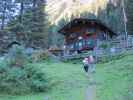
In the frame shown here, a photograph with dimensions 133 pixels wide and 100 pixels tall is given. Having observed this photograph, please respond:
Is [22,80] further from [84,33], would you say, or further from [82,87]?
[84,33]

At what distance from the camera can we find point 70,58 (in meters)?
46.3

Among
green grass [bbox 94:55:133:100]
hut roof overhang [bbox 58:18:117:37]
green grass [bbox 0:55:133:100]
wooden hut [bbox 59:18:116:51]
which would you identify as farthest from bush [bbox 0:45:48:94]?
hut roof overhang [bbox 58:18:117:37]

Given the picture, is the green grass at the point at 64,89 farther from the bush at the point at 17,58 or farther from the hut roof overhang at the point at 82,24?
the hut roof overhang at the point at 82,24

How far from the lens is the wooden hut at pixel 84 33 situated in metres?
57.2

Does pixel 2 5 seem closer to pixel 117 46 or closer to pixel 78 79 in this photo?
pixel 117 46

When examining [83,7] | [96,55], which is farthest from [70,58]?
[83,7]

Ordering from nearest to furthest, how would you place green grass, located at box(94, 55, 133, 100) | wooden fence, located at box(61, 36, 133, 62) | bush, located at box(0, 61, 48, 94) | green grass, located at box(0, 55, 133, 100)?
green grass, located at box(94, 55, 133, 100) → green grass, located at box(0, 55, 133, 100) → bush, located at box(0, 61, 48, 94) → wooden fence, located at box(61, 36, 133, 62)

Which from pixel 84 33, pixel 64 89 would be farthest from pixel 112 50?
pixel 64 89

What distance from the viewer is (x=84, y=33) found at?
192 feet

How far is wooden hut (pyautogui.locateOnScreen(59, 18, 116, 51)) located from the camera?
57219 mm

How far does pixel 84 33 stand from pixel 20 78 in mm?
37138

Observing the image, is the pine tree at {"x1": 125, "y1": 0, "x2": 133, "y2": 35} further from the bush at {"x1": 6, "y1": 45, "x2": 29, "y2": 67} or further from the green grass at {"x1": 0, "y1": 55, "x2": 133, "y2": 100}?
the bush at {"x1": 6, "y1": 45, "x2": 29, "y2": 67}

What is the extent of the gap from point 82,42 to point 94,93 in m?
38.2

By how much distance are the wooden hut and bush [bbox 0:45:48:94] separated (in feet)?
108
